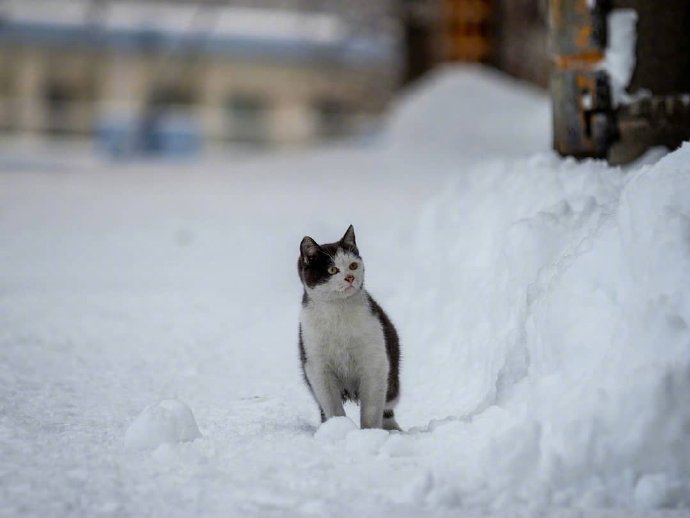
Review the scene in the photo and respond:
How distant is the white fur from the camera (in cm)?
346

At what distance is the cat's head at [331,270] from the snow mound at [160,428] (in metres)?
0.76

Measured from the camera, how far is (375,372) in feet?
11.4

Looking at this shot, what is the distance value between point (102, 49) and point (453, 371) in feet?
75.7

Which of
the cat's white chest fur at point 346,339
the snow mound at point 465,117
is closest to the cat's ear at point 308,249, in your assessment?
the cat's white chest fur at point 346,339

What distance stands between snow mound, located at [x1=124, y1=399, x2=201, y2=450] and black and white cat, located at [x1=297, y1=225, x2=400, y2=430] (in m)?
0.62

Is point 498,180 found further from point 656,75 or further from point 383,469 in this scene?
point 383,469

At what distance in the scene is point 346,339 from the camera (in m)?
3.47

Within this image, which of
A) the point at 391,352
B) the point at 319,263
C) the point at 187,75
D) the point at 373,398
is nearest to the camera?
the point at 373,398

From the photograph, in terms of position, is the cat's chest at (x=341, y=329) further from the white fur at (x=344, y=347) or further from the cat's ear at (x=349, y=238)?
the cat's ear at (x=349, y=238)

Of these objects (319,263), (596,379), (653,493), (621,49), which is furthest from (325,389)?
(621,49)

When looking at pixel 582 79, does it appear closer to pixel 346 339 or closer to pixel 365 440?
pixel 346 339

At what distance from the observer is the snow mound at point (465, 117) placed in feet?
41.9

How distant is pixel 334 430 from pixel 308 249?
0.89 meters

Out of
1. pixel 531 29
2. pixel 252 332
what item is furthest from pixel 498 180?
pixel 531 29
